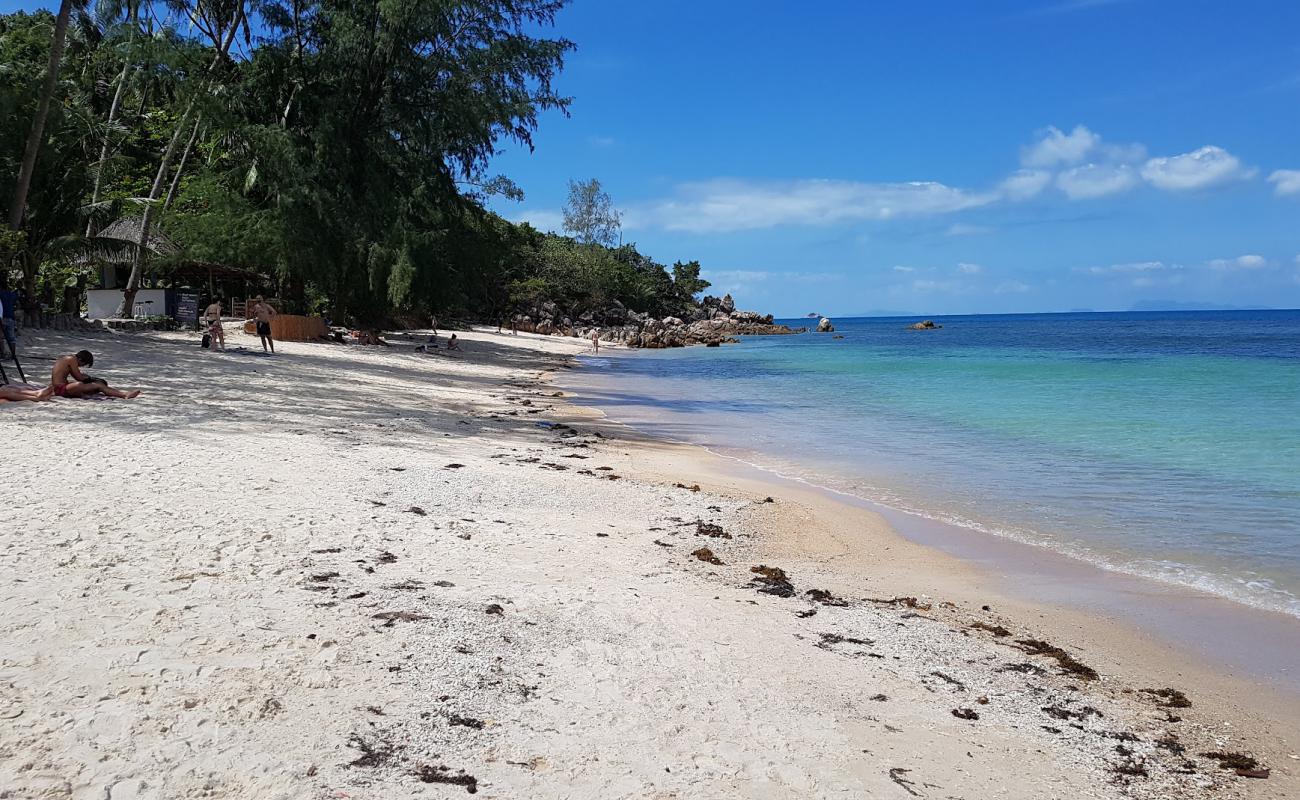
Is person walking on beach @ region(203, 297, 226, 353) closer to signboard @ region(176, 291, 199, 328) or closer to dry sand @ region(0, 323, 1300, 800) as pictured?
signboard @ region(176, 291, 199, 328)

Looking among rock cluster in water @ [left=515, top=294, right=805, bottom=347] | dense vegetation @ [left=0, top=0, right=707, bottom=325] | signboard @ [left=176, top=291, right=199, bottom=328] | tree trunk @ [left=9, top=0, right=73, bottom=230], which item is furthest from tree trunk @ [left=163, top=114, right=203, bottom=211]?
rock cluster in water @ [left=515, top=294, right=805, bottom=347]

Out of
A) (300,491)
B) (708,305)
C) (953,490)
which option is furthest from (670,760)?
(708,305)

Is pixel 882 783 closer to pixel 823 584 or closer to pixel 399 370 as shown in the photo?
pixel 823 584

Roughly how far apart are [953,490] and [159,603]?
837cm

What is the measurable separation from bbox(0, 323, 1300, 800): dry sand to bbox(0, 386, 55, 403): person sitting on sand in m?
2.03

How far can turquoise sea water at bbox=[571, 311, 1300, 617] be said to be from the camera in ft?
24.6

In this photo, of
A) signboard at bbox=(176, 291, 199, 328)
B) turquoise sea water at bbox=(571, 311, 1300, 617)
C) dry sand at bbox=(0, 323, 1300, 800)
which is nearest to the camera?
dry sand at bbox=(0, 323, 1300, 800)

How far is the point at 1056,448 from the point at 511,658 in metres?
11.8

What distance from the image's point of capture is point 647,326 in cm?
6681

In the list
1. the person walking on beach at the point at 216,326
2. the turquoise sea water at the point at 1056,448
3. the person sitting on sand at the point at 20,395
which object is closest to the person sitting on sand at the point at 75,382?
the person sitting on sand at the point at 20,395

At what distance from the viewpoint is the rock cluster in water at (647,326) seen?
56688mm

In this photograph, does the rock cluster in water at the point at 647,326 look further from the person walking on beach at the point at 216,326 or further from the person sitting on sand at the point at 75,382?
the person sitting on sand at the point at 75,382

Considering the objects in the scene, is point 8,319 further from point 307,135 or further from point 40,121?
point 307,135

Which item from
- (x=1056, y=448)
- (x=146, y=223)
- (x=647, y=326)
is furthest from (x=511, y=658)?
(x=647, y=326)
